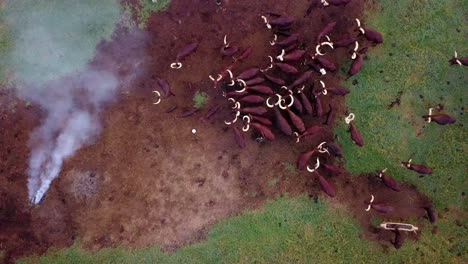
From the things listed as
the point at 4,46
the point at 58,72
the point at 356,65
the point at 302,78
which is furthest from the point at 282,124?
the point at 4,46

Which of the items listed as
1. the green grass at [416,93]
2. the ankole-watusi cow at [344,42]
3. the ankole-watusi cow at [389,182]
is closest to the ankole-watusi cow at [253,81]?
the ankole-watusi cow at [344,42]

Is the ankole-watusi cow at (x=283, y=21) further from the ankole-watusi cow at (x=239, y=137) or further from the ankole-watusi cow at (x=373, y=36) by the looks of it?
the ankole-watusi cow at (x=239, y=137)

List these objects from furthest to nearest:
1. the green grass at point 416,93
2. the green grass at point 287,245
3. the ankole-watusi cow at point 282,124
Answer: the green grass at point 416,93 → the green grass at point 287,245 → the ankole-watusi cow at point 282,124

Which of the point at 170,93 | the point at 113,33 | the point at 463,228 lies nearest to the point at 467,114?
the point at 463,228

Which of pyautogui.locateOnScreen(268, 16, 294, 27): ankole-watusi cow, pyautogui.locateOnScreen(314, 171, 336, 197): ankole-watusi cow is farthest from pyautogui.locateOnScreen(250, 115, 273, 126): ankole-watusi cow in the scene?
pyautogui.locateOnScreen(268, 16, 294, 27): ankole-watusi cow

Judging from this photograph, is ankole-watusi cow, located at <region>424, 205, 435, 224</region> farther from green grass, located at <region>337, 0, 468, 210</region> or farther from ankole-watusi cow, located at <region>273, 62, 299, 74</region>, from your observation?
ankole-watusi cow, located at <region>273, 62, 299, 74</region>

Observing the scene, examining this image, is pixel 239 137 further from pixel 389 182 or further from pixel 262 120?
pixel 389 182
